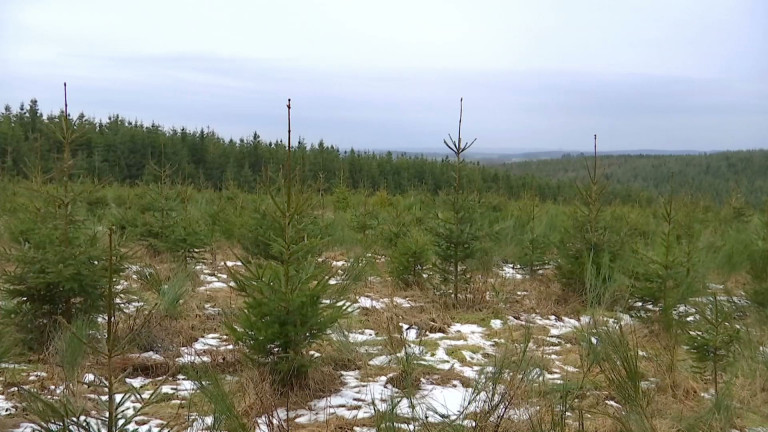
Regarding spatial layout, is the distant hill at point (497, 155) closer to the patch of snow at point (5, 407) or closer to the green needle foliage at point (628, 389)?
the green needle foliage at point (628, 389)

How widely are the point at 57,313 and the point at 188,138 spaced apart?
29.0 metres

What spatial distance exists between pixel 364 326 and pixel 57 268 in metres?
2.90

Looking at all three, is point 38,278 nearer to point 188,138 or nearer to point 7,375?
point 7,375

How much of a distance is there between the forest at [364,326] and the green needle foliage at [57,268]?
0.02 meters

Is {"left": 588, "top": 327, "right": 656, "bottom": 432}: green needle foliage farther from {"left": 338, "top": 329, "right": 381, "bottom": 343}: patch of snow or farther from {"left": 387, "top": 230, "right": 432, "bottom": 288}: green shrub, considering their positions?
{"left": 387, "top": 230, "right": 432, "bottom": 288}: green shrub

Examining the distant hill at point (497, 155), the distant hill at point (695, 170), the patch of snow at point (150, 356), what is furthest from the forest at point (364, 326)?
the distant hill at point (695, 170)

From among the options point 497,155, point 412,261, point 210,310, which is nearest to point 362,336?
point 210,310

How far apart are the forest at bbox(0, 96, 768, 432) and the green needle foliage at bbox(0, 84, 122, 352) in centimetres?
2

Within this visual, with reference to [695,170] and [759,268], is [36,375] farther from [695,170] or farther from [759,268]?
[695,170]

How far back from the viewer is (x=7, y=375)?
3.84m

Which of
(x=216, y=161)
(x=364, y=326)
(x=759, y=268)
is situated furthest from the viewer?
(x=216, y=161)

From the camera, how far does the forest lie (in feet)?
10.5

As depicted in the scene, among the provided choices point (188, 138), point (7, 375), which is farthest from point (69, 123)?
point (188, 138)

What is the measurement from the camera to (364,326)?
A: 568 centimetres
